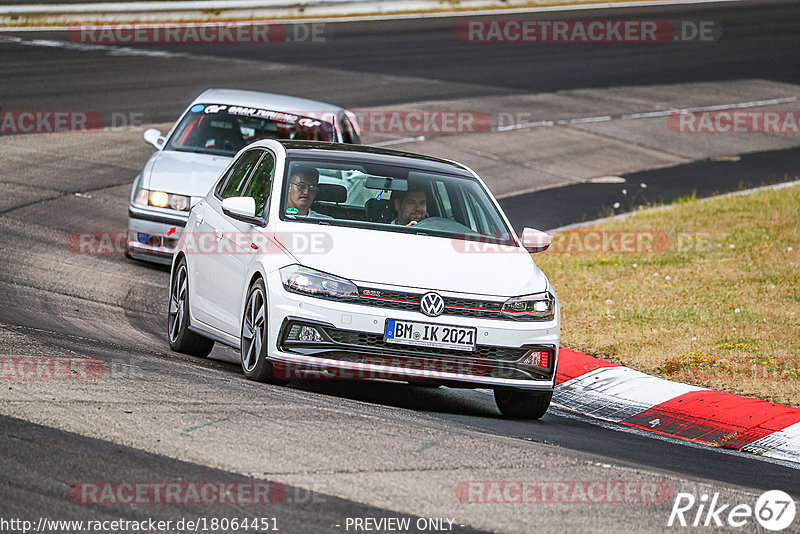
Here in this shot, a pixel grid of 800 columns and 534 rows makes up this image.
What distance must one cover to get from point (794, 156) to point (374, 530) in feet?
61.9

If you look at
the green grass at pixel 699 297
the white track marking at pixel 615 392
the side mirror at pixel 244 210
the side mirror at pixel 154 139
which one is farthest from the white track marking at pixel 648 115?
the side mirror at pixel 244 210

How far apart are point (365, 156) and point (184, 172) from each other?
443 cm

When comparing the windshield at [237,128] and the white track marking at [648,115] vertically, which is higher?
the windshield at [237,128]

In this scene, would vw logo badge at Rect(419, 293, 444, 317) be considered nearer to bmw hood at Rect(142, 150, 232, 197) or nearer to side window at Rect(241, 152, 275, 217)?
side window at Rect(241, 152, 275, 217)

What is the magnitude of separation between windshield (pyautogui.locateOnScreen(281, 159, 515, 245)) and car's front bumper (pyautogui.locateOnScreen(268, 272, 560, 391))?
36.1 inches

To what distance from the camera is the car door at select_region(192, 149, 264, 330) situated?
9.05 metres

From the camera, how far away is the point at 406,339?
7695mm

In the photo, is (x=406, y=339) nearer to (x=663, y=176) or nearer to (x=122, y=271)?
(x=122, y=271)

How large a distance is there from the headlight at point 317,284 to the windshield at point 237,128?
6.38 m

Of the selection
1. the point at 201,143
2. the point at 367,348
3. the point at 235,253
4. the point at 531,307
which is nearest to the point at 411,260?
the point at 367,348

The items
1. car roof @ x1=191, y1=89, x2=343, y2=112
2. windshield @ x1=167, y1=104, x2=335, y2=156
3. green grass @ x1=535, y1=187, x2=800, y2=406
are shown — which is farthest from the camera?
car roof @ x1=191, y1=89, x2=343, y2=112

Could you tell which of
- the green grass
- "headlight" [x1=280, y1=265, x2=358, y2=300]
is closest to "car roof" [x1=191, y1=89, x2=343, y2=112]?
the green grass

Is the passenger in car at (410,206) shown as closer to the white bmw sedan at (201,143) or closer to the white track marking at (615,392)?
the white track marking at (615,392)

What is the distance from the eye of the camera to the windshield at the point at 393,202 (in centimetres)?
866
